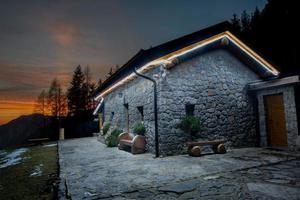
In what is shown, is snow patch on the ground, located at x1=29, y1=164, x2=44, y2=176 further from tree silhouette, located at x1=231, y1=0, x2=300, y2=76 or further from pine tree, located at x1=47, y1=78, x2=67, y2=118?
pine tree, located at x1=47, y1=78, x2=67, y2=118

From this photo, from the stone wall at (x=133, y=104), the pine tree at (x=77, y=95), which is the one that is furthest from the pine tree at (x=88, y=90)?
the stone wall at (x=133, y=104)

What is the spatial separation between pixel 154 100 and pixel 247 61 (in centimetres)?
515

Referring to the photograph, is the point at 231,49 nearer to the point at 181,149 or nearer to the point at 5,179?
the point at 181,149

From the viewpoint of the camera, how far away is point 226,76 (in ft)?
30.3

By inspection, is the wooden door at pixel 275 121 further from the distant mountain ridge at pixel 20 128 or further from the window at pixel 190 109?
the distant mountain ridge at pixel 20 128

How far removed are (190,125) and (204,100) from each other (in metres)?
1.34

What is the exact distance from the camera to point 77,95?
4072 cm

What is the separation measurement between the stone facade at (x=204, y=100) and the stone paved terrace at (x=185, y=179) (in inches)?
62.1

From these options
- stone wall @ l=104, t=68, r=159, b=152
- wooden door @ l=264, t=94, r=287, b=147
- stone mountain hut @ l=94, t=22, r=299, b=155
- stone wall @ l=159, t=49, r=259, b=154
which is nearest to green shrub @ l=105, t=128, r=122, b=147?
stone wall @ l=104, t=68, r=159, b=152

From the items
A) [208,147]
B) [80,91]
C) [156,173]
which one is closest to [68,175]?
[156,173]

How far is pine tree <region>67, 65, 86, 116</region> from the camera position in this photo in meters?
39.2

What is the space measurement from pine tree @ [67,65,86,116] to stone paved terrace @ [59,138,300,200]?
34084mm

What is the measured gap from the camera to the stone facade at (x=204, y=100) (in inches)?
304

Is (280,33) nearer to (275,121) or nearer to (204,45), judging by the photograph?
(275,121)
